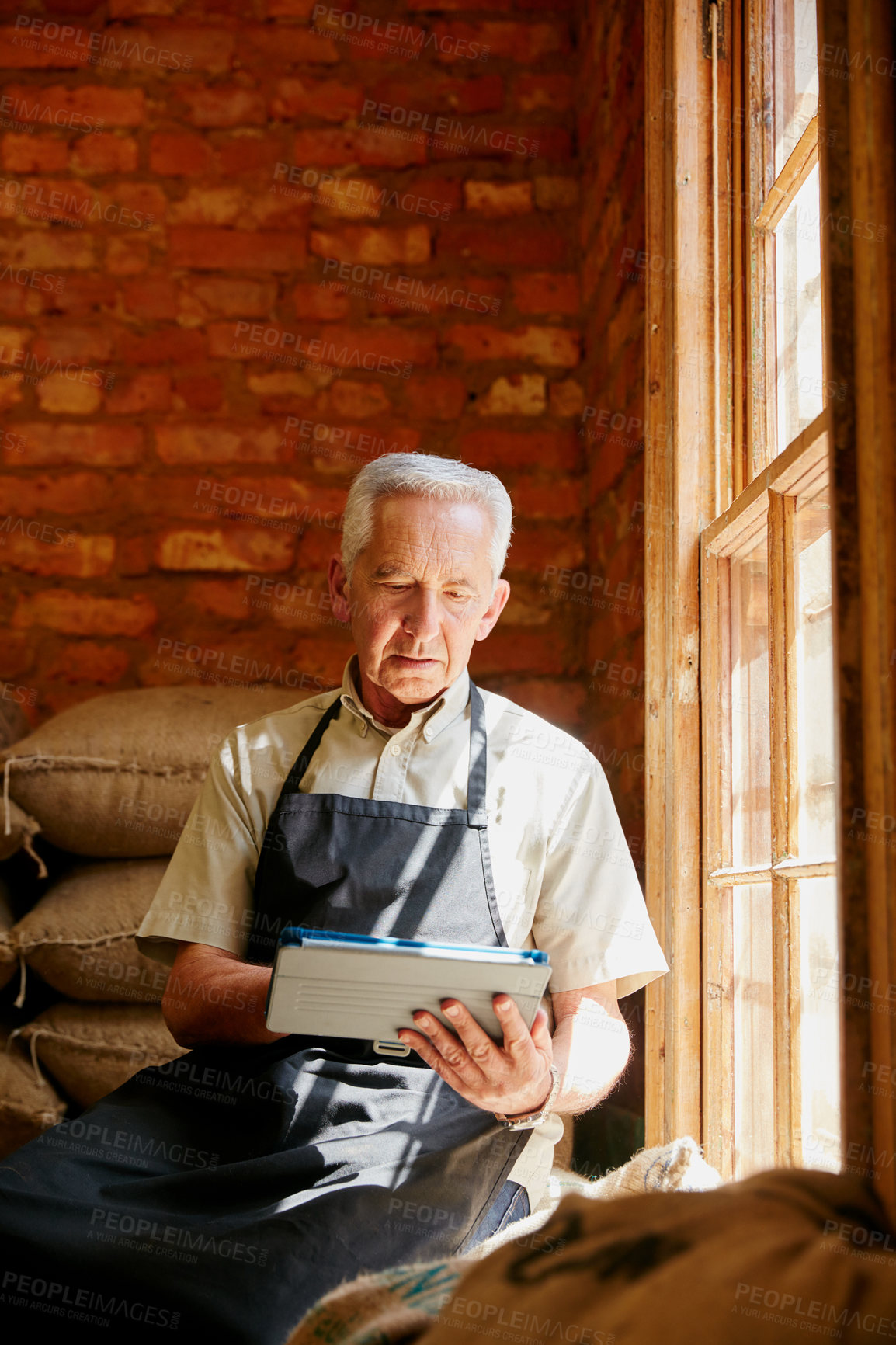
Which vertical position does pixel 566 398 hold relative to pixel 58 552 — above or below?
above

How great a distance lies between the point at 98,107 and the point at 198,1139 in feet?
7.92

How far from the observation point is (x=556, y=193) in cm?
255

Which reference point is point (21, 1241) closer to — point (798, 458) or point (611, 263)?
point (798, 458)

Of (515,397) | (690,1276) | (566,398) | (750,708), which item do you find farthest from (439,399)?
(690,1276)

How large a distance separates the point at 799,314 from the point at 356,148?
62.8 inches

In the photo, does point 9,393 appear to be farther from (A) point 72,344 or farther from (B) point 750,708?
(B) point 750,708

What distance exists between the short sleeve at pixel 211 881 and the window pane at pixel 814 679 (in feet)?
2.53

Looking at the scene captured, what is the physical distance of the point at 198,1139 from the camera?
4.33 ft

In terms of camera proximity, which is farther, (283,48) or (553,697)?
(283,48)

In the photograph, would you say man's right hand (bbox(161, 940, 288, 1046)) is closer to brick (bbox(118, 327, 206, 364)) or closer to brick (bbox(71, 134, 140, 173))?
brick (bbox(118, 327, 206, 364))

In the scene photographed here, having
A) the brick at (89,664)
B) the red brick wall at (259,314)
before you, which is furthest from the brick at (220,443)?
the brick at (89,664)

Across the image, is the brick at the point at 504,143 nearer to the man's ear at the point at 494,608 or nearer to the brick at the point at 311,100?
the brick at the point at 311,100

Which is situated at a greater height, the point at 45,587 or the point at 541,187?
the point at 541,187

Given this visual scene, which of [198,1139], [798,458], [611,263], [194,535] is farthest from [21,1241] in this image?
[611,263]
